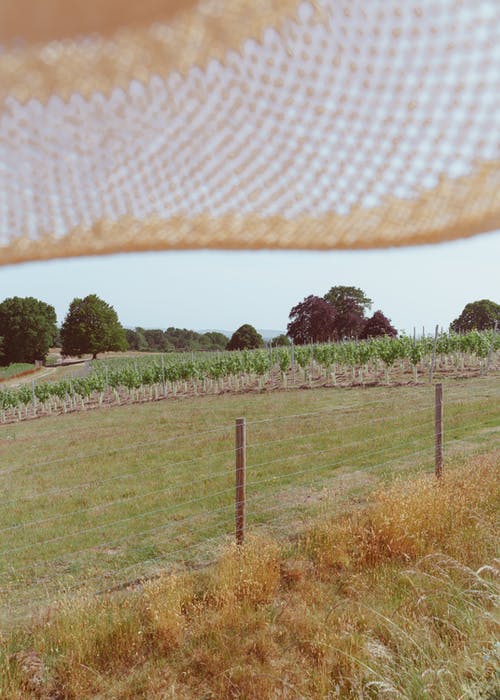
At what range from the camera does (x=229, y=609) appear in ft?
12.6

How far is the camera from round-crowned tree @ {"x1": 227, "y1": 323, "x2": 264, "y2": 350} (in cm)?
7750

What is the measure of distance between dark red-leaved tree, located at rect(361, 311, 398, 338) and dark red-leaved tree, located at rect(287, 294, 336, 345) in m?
5.14

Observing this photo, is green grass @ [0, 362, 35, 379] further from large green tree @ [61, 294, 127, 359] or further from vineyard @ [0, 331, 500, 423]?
vineyard @ [0, 331, 500, 423]

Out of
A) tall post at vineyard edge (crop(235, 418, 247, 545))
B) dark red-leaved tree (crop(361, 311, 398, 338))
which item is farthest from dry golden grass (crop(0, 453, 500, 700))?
dark red-leaved tree (crop(361, 311, 398, 338))

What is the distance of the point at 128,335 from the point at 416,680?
95.1m

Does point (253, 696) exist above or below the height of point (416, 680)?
below

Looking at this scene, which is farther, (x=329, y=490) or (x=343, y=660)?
(x=329, y=490)

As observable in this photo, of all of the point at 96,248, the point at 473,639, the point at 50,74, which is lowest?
the point at 473,639

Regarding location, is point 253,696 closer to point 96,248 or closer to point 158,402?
point 96,248

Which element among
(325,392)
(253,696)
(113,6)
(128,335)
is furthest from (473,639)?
(128,335)

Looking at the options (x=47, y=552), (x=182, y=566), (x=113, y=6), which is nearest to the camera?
(x=113, y=6)

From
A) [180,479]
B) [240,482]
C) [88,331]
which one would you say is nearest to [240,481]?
[240,482]

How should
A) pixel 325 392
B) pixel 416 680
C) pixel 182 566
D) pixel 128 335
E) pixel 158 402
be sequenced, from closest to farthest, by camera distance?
pixel 416 680 < pixel 182 566 < pixel 325 392 < pixel 158 402 < pixel 128 335

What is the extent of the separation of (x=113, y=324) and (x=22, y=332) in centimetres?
1335
